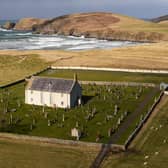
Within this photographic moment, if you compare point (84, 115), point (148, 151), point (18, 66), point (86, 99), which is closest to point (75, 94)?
point (86, 99)

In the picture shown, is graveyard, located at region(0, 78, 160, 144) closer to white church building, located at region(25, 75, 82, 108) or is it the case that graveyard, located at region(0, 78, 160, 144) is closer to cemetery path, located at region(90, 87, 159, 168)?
cemetery path, located at region(90, 87, 159, 168)

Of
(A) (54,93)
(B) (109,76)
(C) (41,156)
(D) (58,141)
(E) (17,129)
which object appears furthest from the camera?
(B) (109,76)

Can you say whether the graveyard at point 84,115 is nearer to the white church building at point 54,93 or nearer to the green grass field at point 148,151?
the white church building at point 54,93

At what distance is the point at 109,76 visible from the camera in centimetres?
8269

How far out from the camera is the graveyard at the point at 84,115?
47062mm

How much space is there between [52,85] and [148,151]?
67.7 ft

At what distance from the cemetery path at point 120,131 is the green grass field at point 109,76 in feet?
42.8

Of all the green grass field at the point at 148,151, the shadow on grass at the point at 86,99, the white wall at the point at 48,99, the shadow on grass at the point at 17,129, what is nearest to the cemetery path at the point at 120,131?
the green grass field at the point at 148,151

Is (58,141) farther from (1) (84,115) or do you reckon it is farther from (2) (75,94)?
(2) (75,94)

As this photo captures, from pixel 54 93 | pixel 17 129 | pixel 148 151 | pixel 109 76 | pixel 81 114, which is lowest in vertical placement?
pixel 109 76

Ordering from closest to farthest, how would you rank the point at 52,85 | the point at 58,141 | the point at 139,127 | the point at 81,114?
1. the point at 58,141
2. the point at 139,127
3. the point at 81,114
4. the point at 52,85

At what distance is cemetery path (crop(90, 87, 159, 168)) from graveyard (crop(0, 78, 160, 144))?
432 millimetres

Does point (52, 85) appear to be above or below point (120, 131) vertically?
above

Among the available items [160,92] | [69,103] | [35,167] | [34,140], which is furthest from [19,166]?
[160,92]
